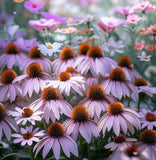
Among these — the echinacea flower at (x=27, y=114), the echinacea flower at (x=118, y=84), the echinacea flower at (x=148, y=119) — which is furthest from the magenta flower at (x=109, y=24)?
the echinacea flower at (x=27, y=114)

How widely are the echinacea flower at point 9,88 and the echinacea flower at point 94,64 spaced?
7.7 inches

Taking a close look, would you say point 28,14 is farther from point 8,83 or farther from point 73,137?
point 73,137

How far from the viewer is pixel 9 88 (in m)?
0.87

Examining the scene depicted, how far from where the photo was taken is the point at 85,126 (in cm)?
75

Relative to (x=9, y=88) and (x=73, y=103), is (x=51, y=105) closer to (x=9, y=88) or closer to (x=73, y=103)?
(x=9, y=88)

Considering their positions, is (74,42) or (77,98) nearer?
(77,98)

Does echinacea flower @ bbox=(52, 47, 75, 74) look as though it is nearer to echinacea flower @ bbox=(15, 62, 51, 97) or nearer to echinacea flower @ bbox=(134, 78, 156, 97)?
echinacea flower @ bbox=(15, 62, 51, 97)

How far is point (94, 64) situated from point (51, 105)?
216 millimetres

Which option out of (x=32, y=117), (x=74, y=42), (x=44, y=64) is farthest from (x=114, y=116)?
(x=74, y=42)

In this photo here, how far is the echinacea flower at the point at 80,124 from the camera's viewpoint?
0.74 metres

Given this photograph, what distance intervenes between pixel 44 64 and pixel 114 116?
317mm

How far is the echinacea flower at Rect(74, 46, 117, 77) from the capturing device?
91cm

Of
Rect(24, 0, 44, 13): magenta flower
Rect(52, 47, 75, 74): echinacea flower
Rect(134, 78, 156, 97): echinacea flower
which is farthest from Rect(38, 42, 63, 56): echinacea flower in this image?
Rect(134, 78, 156, 97): echinacea flower

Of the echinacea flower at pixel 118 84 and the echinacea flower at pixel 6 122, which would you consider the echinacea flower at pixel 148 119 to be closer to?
the echinacea flower at pixel 118 84
